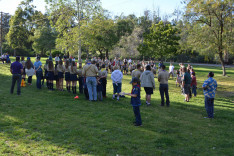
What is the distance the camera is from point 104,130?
6773 millimetres

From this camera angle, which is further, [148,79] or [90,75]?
[90,75]

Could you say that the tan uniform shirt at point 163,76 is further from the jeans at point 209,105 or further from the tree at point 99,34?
the tree at point 99,34

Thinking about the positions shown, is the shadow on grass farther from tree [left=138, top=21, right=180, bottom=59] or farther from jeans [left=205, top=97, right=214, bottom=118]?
tree [left=138, top=21, right=180, bottom=59]

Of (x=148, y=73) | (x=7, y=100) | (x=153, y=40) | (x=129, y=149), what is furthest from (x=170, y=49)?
(x=129, y=149)

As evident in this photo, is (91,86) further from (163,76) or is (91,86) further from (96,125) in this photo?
(96,125)

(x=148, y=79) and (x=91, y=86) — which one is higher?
(x=148, y=79)

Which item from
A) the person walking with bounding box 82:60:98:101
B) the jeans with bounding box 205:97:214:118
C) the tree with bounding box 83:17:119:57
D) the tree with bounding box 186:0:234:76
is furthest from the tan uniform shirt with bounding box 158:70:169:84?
the tree with bounding box 83:17:119:57

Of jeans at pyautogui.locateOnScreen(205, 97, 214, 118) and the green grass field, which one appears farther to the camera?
jeans at pyautogui.locateOnScreen(205, 97, 214, 118)

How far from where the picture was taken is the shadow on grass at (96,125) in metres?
5.69

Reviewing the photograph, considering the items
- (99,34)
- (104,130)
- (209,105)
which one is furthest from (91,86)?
(99,34)

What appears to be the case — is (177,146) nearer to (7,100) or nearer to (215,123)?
(215,123)

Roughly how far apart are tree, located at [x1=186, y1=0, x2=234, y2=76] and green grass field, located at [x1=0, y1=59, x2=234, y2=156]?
57.6ft

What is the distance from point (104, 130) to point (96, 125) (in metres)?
0.51

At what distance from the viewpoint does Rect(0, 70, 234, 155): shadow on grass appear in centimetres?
569
